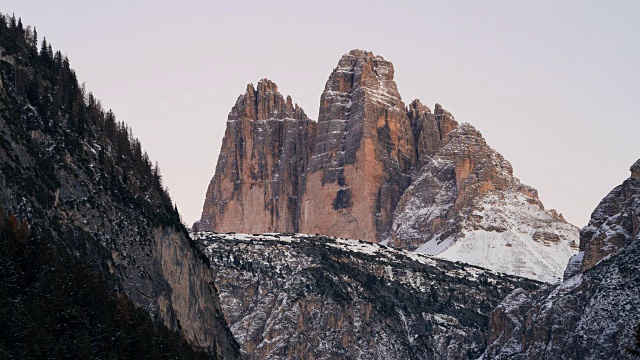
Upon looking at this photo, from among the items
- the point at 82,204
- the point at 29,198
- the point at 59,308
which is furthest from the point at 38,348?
the point at 82,204

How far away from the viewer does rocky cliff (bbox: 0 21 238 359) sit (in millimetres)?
158375

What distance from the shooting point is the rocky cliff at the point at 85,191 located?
158375 millimetres

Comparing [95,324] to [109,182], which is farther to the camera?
[109,182]

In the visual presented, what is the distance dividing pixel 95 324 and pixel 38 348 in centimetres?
1619

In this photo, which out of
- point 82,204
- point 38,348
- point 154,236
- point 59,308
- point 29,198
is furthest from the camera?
point 154,236

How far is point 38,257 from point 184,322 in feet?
177

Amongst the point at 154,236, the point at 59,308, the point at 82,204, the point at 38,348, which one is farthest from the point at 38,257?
the point at 154,236

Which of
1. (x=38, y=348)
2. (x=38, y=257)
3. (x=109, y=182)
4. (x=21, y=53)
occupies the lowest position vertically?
(x=38, y=348)

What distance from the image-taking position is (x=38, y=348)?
12481 cm

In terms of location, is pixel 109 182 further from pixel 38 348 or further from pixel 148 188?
pixel 38 348

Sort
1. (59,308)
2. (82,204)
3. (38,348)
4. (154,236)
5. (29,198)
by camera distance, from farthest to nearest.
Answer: (154,236)
(82,204)
(29,198)
(59,308)
(38,348)

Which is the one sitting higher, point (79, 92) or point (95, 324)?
point (79, 92)

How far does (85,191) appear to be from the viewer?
171750 mm

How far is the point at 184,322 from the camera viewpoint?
19162 centimetres
